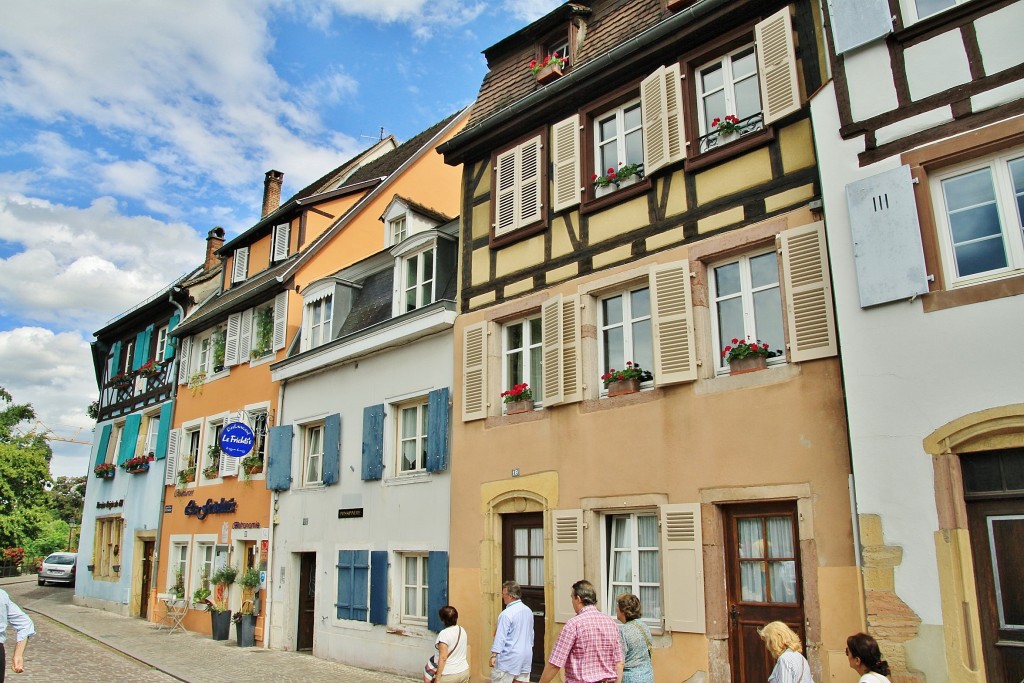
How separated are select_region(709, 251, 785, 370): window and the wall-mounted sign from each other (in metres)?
12.6

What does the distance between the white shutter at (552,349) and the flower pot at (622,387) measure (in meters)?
0.74

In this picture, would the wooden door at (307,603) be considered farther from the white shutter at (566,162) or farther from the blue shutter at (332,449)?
the white shutter at (566,162)

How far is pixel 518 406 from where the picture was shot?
1107cm

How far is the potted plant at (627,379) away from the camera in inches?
376

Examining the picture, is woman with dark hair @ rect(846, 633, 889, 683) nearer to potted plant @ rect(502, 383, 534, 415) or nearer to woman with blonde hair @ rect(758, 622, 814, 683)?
woman with blonde hair @ rect(758, 622, 814, 683)

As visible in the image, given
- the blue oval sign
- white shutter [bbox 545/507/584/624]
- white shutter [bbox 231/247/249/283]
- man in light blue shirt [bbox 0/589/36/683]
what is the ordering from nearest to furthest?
man in light blue shirt [bbox 0/589/36/683] → white shutter [bbox 545/507/584/624] → the blue oval sign → white shutter [bbox 231/247/249/283]

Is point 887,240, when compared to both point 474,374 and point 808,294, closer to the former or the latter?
point 808,294

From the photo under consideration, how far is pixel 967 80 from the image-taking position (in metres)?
7.00

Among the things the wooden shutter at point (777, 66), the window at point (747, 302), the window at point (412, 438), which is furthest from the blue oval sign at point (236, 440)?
the wooden shutter at point (777, 66)

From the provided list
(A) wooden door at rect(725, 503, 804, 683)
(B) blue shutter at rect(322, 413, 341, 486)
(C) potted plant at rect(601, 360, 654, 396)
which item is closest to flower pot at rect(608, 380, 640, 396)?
(C) potted plant at rect(601, 360, 654, 396)

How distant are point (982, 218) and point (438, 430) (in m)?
7.81

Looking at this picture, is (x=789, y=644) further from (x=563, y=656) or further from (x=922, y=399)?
(x=922, y=399)

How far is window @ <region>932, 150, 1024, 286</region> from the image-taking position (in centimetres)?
671

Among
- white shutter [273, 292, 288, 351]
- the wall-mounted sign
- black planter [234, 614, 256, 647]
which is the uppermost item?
white shutter [273, 292, 288, 351]
